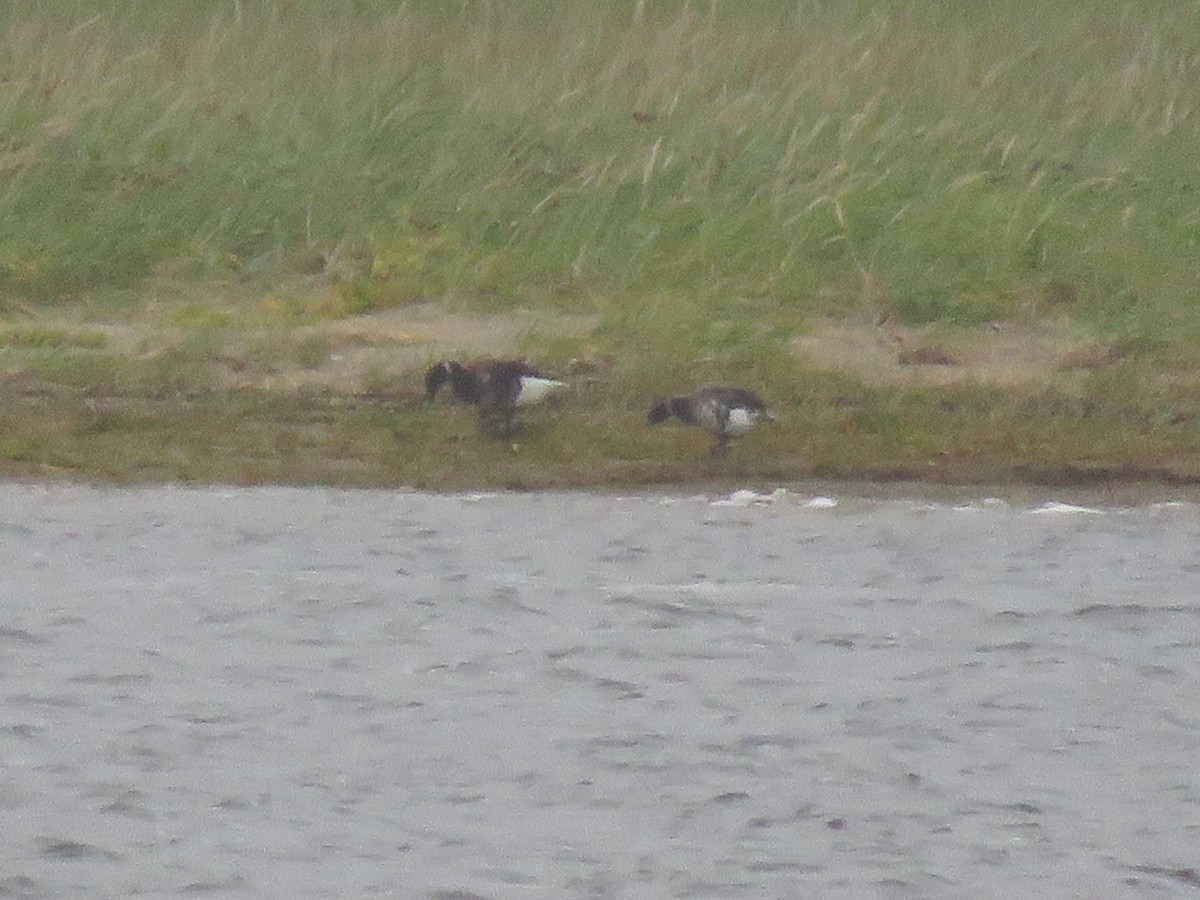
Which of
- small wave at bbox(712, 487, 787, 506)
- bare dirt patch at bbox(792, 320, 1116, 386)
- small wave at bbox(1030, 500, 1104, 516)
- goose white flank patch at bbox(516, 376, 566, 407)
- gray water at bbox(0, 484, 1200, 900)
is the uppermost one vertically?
goose white flank patch at bbox(516, 376, 566, 407)

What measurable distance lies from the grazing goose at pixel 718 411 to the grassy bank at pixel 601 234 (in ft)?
0.49

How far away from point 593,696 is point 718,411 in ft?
11.9

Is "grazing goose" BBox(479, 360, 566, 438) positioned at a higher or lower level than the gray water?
higher

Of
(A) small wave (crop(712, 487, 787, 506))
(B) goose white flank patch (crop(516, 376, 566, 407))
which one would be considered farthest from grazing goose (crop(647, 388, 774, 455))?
(B) goose white flank patch (crop(516, 376, 566, 407))

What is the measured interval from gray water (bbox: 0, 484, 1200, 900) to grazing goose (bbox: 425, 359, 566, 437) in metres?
0.65

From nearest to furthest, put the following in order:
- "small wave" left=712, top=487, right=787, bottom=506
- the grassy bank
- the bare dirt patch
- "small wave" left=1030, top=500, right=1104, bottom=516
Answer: "small wave" left=1030, top=500, right=1104, bottom=516
"small wave" left=712, top=487, right=787, bottom=506
the grassy bank
the bare dirt patch

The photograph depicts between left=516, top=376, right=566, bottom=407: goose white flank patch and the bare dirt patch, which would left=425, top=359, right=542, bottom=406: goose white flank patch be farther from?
the bare dirt patch

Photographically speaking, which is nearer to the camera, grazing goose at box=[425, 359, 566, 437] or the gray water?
the gray water

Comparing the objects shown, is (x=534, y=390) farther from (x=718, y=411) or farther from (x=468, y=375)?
(x=718, y=411)

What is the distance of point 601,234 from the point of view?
16.7 m

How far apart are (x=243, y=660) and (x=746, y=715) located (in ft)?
6.19

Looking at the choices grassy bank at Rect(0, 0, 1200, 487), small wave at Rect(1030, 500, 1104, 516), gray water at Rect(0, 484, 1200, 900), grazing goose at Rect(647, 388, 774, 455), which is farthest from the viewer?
grassy bank at Rect(0, 0, 1200, 487)

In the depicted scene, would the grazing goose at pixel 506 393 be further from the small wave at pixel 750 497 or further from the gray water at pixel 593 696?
the small wave at pixel 750 497

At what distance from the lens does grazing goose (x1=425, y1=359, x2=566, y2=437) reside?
1395 cm
